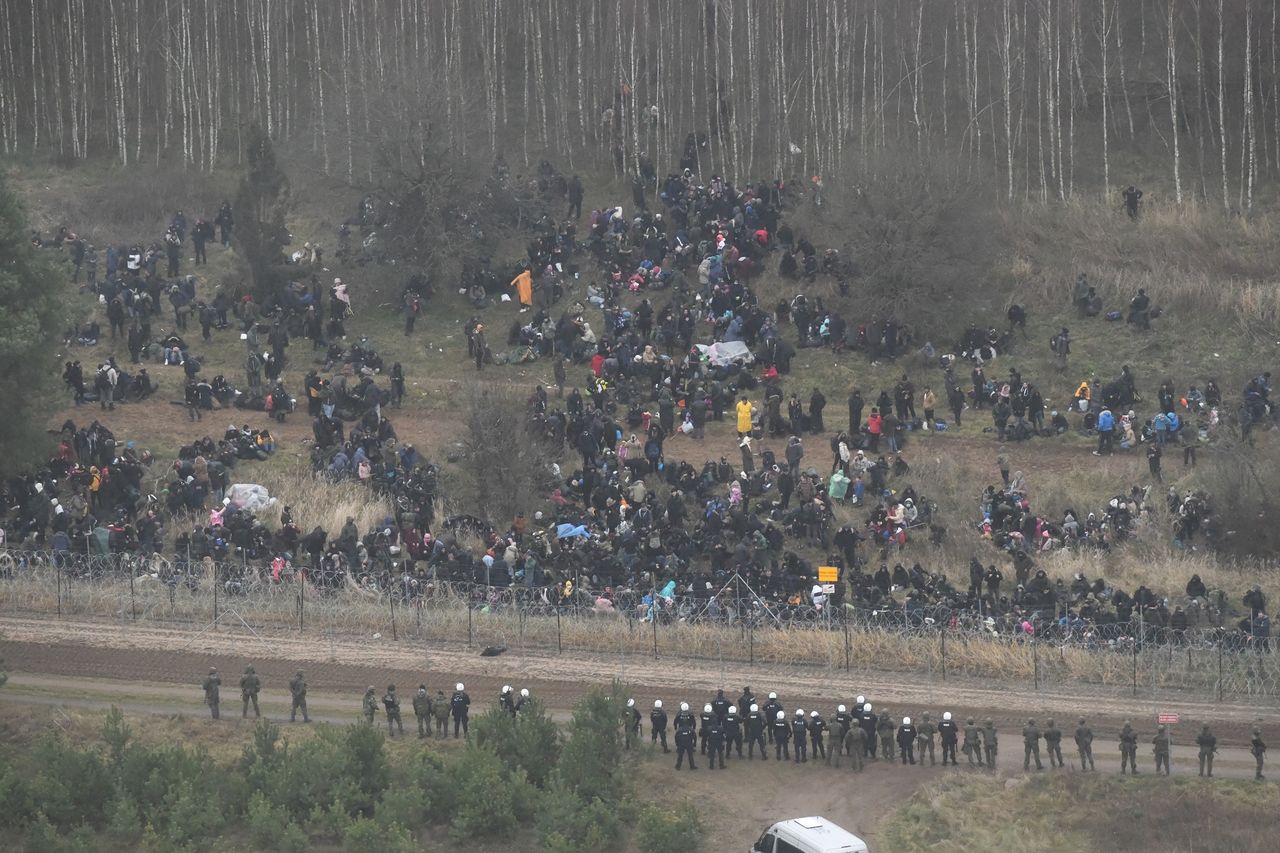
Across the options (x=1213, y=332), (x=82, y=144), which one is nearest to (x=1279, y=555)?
(x=1213, y=332)

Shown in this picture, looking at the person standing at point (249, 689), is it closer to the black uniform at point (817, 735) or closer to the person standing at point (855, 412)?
the black uniform at point (817, 735)

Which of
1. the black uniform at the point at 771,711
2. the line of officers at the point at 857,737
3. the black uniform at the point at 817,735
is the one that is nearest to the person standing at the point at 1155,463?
the line of officers at the point at 857,737

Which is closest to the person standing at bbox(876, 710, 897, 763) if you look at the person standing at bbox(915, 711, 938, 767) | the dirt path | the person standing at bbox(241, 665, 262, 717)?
the person standing at bbox(915, 711, 938, 767)

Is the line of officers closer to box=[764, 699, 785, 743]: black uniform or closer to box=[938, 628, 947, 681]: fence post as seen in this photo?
box=[764, 699, 785, 743]: black uniform

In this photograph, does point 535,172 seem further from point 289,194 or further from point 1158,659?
point 1158,659

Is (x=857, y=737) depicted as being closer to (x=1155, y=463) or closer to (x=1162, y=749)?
(x=1162, y=749)
